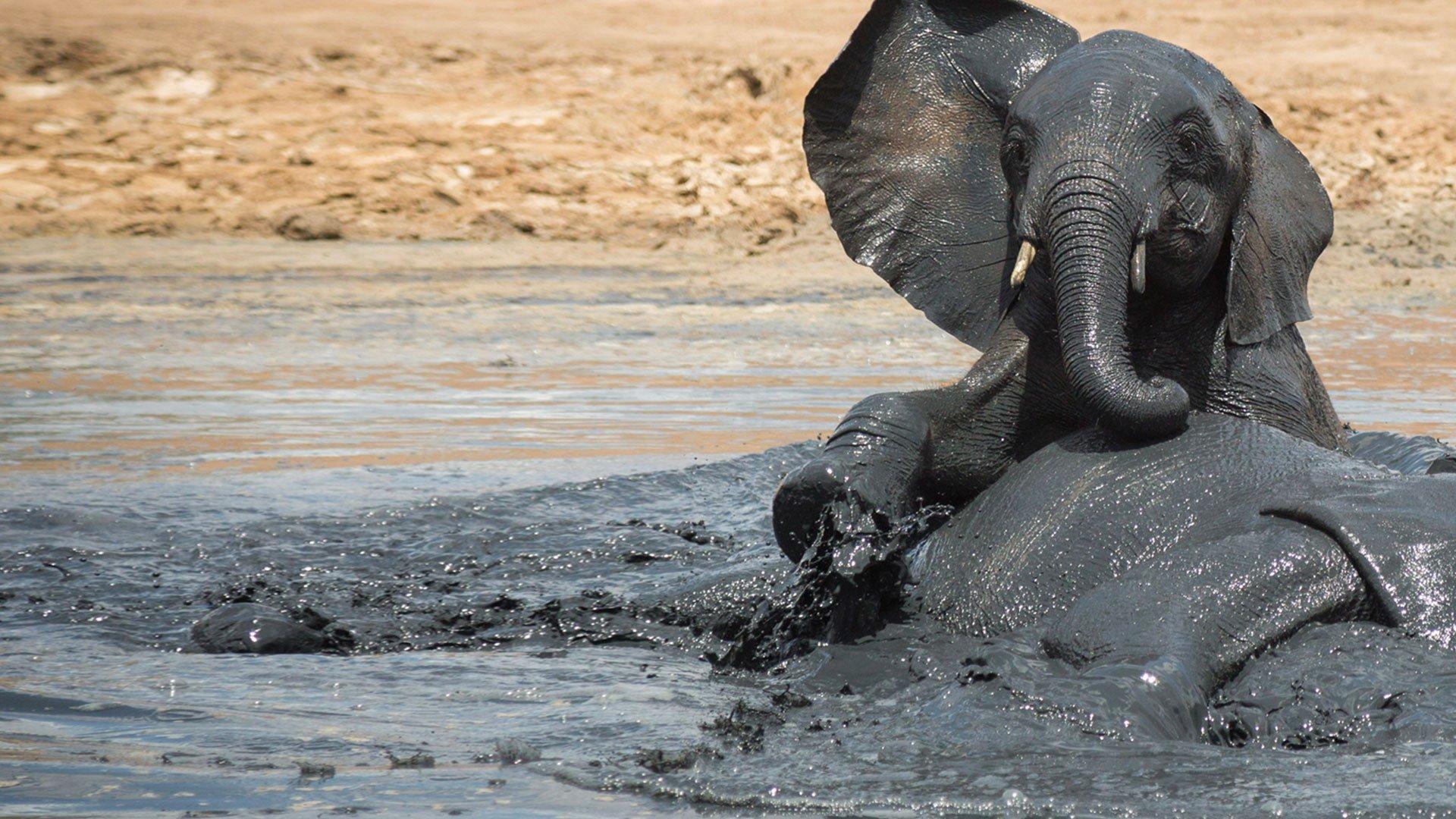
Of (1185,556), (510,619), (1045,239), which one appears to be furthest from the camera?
(510,619)

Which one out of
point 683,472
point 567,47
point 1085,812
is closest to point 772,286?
point 567,47

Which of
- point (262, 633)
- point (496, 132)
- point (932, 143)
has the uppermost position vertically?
point (932, 143)

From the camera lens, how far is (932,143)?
533 centimetres

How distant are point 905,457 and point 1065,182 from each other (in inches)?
29.8

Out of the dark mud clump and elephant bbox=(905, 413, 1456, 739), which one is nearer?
elephant bbox=(905, 413, 1456, 739)

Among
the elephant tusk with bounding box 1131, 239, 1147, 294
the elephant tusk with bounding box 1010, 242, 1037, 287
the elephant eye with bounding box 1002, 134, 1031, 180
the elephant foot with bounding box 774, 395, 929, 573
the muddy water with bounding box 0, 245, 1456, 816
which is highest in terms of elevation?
the elephant eye with bounding box 1002, 134, 1031, 180

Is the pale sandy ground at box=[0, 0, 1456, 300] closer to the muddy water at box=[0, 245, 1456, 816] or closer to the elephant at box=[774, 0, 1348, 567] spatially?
the muddy water at box=[0, 245, 1456, 816]

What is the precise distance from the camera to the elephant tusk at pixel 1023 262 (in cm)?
461

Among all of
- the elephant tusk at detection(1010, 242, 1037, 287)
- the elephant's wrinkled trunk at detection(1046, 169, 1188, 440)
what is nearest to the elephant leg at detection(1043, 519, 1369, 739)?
the elephant's wrinkled trunk at detection(1046, 169, 1188, 440)

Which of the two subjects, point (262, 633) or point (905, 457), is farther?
point (262, 633)

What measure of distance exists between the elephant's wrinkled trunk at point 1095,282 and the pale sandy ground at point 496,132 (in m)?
12.0

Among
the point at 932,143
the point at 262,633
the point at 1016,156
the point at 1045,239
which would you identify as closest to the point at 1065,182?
the point at 1045,239

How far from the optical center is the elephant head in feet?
14.4

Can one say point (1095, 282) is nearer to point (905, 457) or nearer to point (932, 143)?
point (905, 457)
